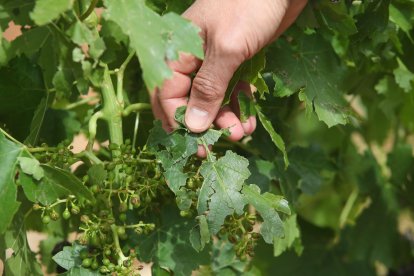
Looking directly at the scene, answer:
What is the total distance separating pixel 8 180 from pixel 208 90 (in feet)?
1.01

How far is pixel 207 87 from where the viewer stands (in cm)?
106

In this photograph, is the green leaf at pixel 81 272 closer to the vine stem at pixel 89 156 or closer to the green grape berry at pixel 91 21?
the vine stem at pixel 89 156

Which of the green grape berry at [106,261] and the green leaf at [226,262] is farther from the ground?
the green grape berry at [106,261]

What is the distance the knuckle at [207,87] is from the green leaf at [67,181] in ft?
0.71

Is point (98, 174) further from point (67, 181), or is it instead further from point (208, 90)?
point (208, 90)

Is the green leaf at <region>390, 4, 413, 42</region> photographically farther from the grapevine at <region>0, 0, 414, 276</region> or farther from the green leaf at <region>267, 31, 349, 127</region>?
the green leaf at <region>267, 31, 349, 127</region>

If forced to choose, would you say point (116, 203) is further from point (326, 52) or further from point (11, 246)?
point (326, 52)

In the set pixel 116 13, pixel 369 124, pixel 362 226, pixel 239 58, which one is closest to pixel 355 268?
pixel 362 226

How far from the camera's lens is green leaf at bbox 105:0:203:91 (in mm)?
871

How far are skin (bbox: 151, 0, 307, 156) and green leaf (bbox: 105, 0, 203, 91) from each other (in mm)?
111

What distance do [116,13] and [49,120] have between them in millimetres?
498

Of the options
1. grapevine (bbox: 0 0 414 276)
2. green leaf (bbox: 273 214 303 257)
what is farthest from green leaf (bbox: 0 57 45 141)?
green leaf (bbox: 273 214 303 257)

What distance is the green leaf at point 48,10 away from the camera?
2.98 ft

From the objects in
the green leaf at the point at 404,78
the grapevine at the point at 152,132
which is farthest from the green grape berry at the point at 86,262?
the green leaf at the point at 404,78
